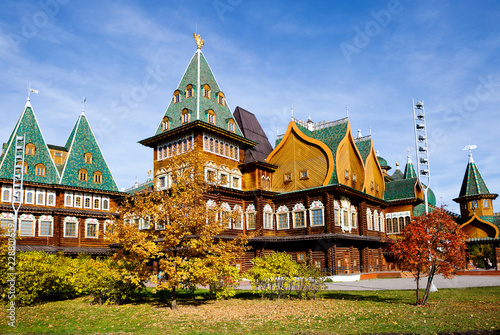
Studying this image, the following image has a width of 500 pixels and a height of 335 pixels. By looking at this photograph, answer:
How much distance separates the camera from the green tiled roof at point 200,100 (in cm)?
3487

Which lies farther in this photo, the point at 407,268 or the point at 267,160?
the point at 267,160

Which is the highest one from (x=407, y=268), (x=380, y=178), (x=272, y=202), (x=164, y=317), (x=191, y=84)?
(x=191, y=84)

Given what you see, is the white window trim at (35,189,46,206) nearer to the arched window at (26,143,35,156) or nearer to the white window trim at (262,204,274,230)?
the arched window at (26,143,35,156)

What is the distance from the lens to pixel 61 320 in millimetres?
13680

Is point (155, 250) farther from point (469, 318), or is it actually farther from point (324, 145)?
point (324, 145)

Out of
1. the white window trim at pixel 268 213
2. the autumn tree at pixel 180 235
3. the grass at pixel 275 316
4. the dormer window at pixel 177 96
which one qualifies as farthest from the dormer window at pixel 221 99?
the grass at pixel 275 316

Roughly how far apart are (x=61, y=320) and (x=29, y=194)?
1020 inches

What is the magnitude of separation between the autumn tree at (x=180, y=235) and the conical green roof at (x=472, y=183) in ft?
136

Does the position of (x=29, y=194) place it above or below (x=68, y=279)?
above

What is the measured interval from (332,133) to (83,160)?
81.2 feet

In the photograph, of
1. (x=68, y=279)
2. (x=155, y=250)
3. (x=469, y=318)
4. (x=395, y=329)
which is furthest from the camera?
(x=68, y=279)

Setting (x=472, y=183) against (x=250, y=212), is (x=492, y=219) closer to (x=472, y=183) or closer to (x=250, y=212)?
(x=472, y=183)

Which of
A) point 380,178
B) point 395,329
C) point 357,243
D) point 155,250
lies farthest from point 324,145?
point 395,329

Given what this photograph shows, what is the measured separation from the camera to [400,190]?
45000mm
